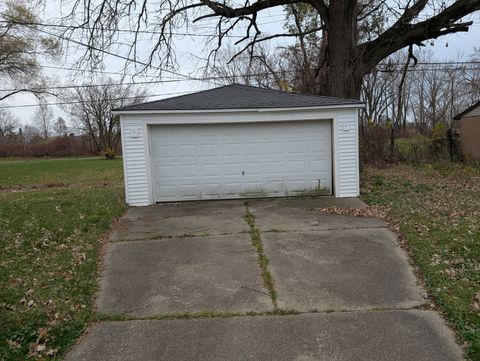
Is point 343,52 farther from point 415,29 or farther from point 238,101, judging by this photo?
point 238,101

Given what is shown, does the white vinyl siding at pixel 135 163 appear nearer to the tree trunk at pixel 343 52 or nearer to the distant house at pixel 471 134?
the tree trunk at pixel 343 52

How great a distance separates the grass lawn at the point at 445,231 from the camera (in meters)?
3.92

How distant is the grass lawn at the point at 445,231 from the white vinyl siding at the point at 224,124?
88cm

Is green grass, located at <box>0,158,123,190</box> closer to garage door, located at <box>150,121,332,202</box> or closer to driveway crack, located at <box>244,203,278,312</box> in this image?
garage door, located at <box>150,121,332,202</box>

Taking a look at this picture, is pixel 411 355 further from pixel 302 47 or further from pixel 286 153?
pixel 302 47

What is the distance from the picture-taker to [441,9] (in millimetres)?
11953

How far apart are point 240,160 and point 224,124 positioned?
0.94 metres

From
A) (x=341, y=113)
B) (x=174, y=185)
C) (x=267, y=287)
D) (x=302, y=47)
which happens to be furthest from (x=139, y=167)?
(x=302, y=47)

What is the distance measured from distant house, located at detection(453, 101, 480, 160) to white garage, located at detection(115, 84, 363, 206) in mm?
10125

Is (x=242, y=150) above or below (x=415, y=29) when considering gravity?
below

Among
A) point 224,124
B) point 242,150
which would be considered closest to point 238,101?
point 224,124

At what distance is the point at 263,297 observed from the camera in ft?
14.3

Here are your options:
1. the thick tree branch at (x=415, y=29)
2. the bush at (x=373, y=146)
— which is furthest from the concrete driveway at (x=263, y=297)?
the bush at (x=373, y=146)

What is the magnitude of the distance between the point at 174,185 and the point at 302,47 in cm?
1517
